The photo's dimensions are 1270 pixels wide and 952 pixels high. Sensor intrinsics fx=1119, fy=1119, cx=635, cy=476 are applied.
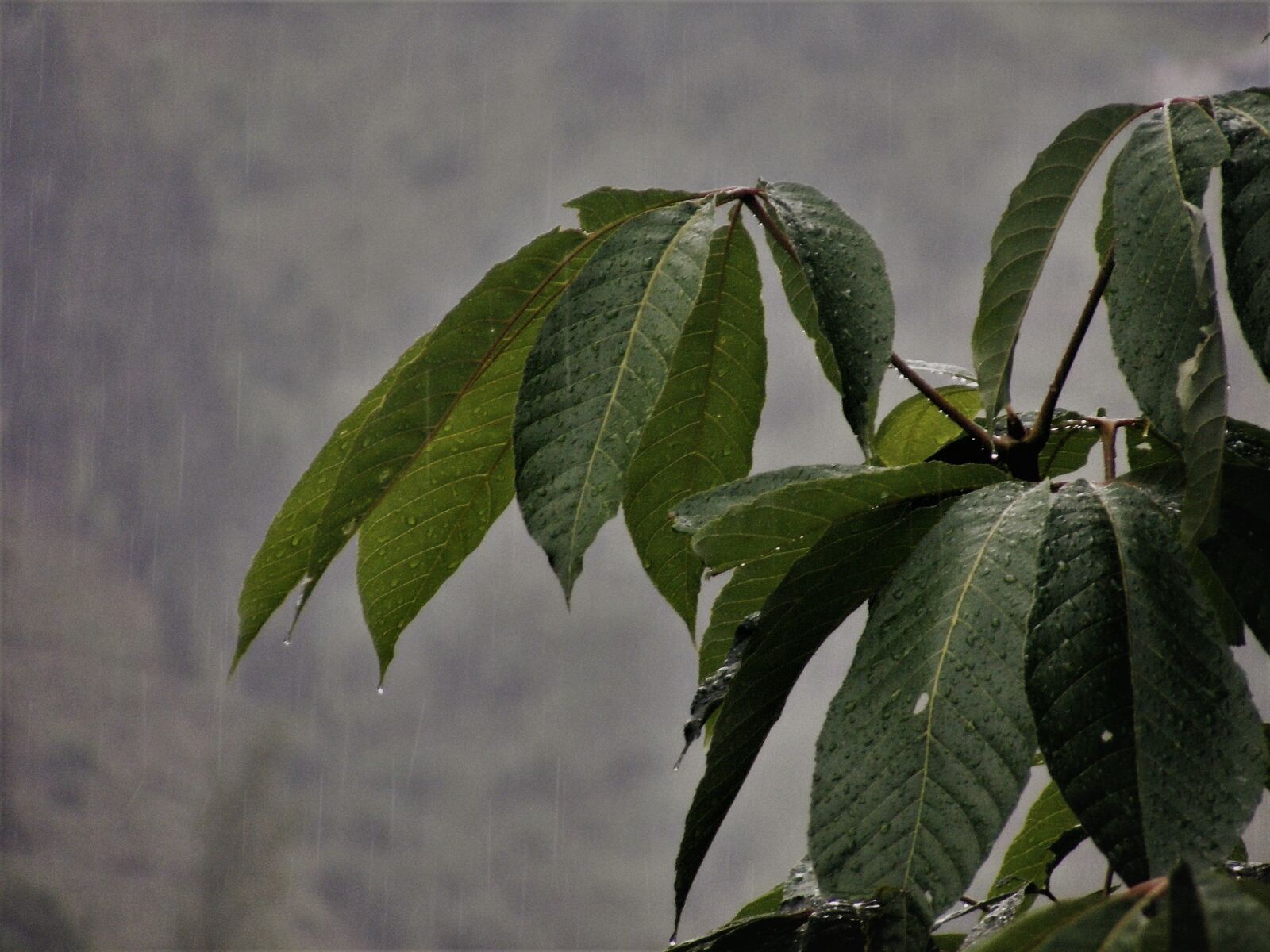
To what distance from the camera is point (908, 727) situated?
16.6 inches

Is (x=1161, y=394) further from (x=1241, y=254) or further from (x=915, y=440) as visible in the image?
(x=915, y=440)

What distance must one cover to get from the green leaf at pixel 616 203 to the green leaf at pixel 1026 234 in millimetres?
165

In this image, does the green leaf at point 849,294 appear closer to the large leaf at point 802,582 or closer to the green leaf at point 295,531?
the large leaf at point 802,582

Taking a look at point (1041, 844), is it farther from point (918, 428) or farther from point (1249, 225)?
point (1249, 225)

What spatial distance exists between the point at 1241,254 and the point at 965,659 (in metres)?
0.21

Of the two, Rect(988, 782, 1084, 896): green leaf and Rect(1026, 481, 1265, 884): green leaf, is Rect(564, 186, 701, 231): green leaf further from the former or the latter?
Rect(988, 782, 1084, 896): green leaf

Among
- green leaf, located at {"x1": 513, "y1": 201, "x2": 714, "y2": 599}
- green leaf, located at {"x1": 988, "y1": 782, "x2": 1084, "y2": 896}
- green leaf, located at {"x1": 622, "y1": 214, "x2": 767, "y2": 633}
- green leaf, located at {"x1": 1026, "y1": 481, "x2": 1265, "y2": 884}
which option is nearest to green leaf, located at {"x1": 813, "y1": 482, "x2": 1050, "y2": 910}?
green leaf, located at {"x1": 1026, "y1": 481, "x2": 1265, "y2": 884}

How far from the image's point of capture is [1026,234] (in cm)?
59

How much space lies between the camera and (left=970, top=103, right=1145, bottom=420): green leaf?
57cm

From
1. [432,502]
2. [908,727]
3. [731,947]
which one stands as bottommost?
[731,947]

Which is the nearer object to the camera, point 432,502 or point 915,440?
point 432,502

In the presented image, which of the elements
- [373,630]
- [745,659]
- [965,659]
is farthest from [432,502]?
[965,659]

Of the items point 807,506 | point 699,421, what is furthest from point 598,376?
point 699,421

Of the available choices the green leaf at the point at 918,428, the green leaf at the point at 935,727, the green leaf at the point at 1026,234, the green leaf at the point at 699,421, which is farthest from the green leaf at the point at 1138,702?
the green leaf at the point at 918,428
